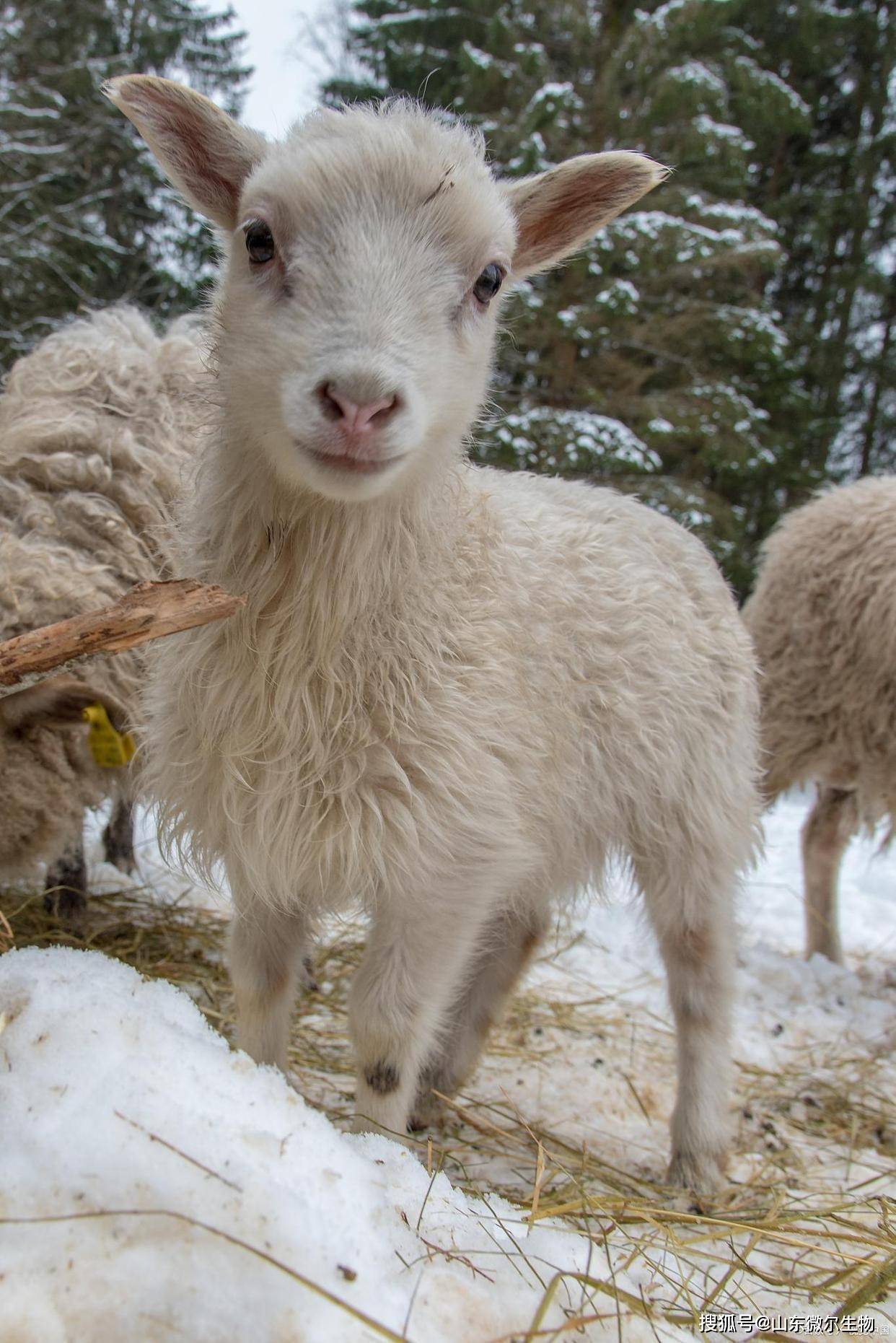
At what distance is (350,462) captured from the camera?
156 centimetres

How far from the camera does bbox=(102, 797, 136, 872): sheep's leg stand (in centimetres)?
429

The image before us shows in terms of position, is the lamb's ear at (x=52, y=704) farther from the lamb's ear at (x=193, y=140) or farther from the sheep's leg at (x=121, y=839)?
the sheep's leg at (x=121, y=839)

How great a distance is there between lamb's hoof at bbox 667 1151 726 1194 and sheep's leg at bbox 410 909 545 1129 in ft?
2.07

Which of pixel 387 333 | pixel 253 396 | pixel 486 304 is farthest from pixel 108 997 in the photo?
pixel 486 304

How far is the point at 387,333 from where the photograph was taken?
1.56 m

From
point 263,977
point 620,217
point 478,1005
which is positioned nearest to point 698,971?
point 478,1005

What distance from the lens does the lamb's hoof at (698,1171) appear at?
261cm

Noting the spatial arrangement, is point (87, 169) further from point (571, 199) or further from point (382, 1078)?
point (382, 1078)

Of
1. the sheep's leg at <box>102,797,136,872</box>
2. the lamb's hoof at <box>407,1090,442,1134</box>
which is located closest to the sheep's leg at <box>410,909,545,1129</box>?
the lamb's hoof at <box>407,1090,442,1134</box>

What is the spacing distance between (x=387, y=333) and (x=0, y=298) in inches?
406

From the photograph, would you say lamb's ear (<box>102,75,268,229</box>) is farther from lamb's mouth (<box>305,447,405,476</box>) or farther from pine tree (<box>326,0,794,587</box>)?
pine tree (<box>326,0,794,587</box>)

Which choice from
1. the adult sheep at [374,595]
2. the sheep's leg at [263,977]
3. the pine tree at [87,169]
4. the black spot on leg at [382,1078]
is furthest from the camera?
the pine tree at [87,169]

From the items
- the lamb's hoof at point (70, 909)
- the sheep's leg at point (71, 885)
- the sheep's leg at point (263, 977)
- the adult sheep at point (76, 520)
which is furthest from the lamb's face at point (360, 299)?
the lamb's hoof at point (70, 909)

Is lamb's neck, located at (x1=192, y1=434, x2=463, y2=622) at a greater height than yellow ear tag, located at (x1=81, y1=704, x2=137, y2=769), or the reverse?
lamb's neck, located at (x1=192, y1=434, x2=463, y2=622)
